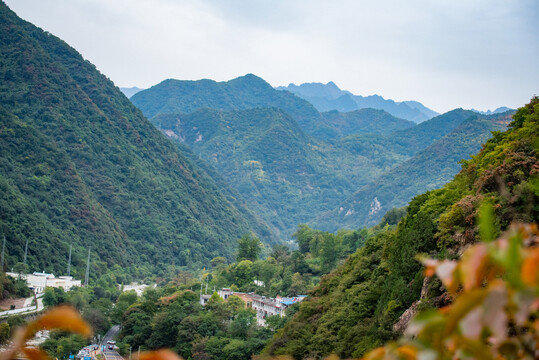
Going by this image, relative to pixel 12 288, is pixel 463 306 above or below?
above

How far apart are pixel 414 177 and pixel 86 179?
86807 millimetres

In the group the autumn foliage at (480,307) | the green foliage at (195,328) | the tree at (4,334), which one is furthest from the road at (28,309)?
the autumn foliage at (480,307)

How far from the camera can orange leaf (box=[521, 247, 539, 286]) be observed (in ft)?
4.74

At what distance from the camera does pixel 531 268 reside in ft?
4.73

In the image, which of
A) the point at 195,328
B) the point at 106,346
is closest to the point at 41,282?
the point at 106,346

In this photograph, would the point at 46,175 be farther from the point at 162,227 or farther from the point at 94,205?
the point at 162,227

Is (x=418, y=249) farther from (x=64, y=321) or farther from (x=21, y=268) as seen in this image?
(x=21, y=268)

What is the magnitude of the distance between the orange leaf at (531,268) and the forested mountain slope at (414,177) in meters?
138

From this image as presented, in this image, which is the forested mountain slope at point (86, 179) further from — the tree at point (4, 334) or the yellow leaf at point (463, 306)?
the yellow leaf at point (463, 306)

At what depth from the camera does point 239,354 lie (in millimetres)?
33156

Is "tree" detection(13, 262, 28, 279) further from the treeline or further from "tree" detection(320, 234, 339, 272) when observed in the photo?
"tree" detection(320, 234, 339, 272)

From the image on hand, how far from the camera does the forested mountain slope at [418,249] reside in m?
13.9

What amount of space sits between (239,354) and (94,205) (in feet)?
210

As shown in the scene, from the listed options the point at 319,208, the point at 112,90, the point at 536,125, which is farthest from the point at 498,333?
the point at 319,208
